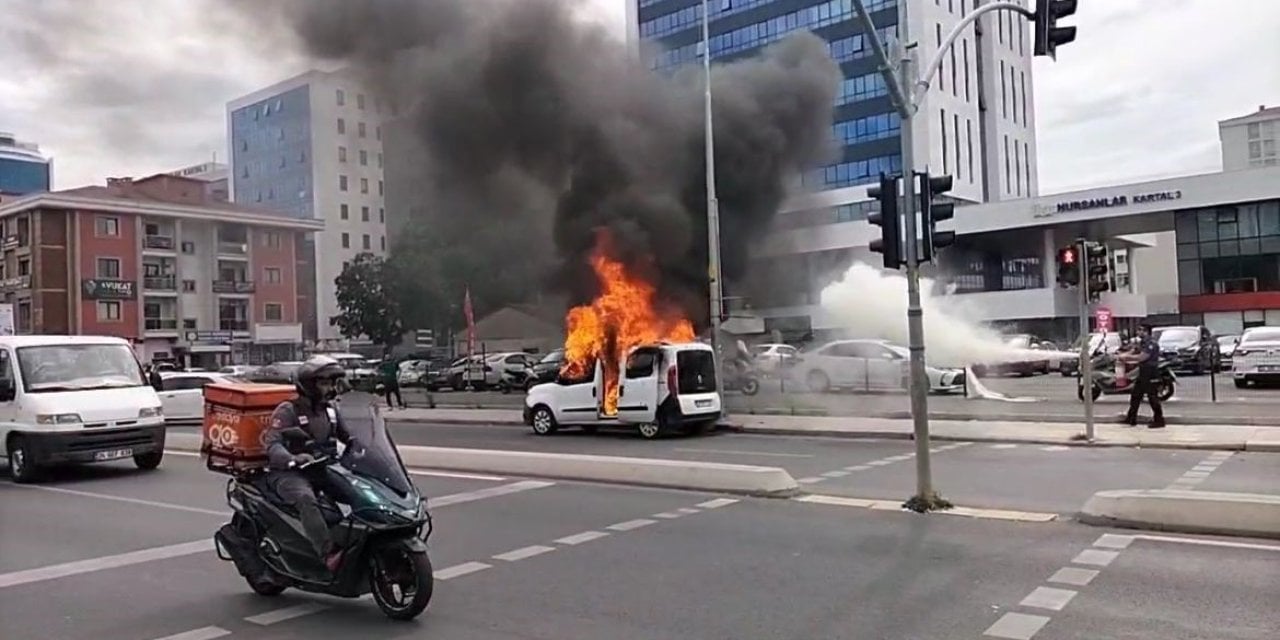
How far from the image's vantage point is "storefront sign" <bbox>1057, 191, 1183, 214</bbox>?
145 feet

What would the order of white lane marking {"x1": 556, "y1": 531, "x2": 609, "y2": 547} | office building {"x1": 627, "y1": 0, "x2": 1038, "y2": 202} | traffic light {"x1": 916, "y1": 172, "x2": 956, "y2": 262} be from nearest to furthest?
1. white lane marking {"x1": 556, "y1": 531, "x2": 609, "y2": 547}
2. traffic light {"x1": 916, "y1": 172, "x2": 956, "y2": 262}
3. office building {"x1": 627, "y1": 0, "x2": 1038, "y2": 202}

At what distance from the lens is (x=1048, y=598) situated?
5926mm

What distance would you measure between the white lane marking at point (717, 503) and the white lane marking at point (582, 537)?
5.04 feet

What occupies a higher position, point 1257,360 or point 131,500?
point 1257,360

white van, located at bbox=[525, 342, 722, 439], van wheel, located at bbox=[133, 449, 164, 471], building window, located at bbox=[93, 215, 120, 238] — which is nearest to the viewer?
van wheel, located at bbox=[133, 449, 164, 471]

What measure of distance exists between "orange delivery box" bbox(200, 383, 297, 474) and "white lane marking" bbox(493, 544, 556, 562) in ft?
6.17

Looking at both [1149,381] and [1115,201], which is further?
[1115,201]

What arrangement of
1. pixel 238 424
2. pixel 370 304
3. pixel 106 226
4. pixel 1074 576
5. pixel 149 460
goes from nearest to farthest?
pixel 1074 576, pixel 238 424, pixel 149 460, pixel 370 304, pixel 106 226

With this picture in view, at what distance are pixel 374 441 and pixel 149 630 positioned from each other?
166 centimetres

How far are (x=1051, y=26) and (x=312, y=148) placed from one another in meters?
14.9

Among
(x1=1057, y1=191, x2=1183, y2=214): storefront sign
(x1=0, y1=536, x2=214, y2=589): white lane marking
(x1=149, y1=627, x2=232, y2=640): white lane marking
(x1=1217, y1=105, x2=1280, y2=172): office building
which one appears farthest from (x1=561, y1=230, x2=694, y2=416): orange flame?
(x1=1217, y1=105, x2=1280, y2=172): office building

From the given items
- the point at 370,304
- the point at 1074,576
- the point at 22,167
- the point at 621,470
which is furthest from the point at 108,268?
the point at 1074,576

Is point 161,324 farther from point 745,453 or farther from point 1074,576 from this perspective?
point 1074,576

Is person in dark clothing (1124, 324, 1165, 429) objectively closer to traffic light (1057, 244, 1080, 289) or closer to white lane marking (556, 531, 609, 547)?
traffic light (1057, 244, 1080, 289)
